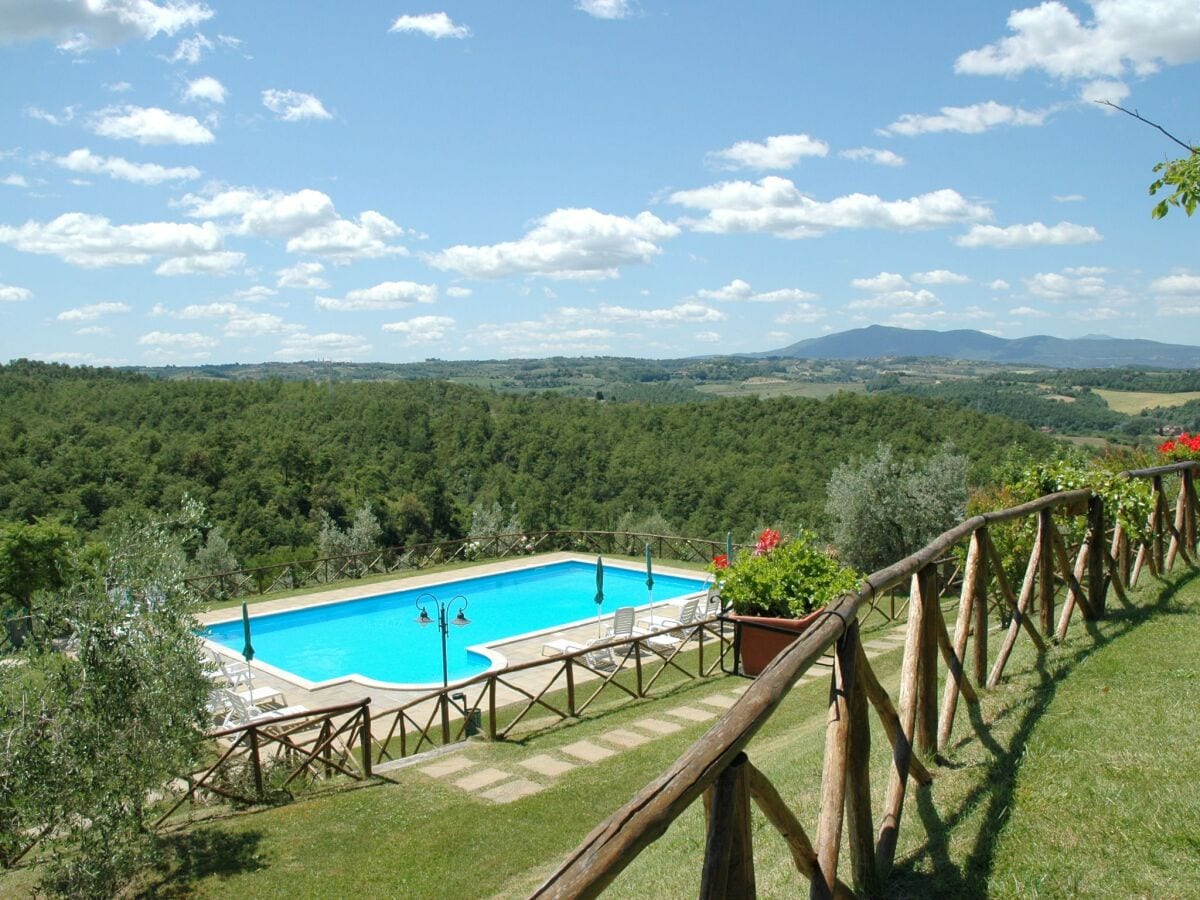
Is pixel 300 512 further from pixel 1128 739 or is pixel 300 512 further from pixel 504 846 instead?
pixel 1128 739

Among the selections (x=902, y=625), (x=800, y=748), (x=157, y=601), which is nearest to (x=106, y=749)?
(x=157, y=601)

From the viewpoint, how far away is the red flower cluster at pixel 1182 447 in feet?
26.9

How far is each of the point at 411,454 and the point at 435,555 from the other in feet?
72.5

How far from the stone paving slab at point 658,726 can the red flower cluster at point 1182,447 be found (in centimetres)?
573

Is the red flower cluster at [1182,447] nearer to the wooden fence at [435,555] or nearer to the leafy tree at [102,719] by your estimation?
the leafy tree at [102,719]

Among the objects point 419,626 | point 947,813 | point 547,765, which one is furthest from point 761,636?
point 419,626

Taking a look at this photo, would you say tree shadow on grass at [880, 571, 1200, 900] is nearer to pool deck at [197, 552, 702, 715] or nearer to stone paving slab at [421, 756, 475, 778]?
stone paving slab at [421, 756, 475, 778]

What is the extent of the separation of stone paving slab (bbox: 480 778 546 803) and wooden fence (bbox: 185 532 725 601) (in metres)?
11.6

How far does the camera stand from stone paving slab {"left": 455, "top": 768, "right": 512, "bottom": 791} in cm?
678

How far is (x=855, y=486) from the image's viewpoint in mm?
18766

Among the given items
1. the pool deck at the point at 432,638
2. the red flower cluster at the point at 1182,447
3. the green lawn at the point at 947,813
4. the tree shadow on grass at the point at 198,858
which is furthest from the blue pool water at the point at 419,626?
the red flower cluster at the point at 1182,447

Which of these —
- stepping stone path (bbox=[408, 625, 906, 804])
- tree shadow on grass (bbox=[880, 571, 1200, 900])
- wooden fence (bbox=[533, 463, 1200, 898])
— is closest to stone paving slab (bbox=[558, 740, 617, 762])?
stepping stone path (bbox=[408, 625, 906, 804])

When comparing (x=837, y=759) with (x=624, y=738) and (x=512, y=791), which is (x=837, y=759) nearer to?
(x=512, y=791)

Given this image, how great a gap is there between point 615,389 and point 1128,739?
370 ft
